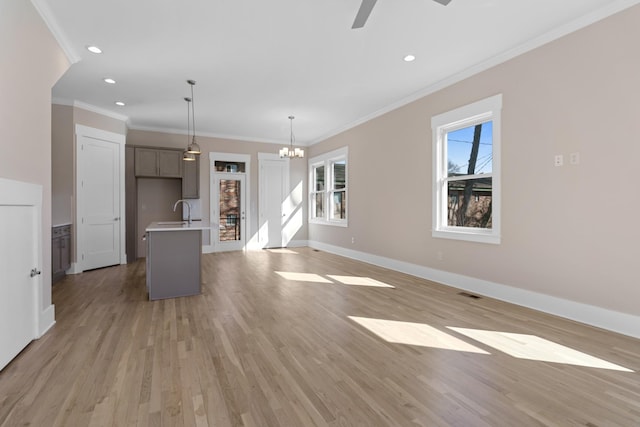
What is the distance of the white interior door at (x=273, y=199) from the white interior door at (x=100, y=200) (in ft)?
10.8

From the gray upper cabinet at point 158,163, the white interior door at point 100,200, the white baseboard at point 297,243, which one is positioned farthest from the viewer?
the white baseboard at point 297,243

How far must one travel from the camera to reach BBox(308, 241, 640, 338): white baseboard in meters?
2.83

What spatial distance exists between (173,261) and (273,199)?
4741mm

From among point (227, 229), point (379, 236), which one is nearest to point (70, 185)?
point (227, 229)

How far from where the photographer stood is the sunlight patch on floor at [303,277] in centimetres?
492

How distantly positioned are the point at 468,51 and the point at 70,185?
6.48 metres

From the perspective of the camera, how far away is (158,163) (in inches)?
274

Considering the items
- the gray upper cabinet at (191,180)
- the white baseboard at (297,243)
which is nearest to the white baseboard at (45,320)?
the gray upper cabinet at (191,180)

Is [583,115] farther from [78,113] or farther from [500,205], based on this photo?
[78,113]

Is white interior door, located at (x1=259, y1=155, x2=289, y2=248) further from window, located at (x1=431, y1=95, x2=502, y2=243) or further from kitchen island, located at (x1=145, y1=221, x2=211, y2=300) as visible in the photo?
window, located at (x1=431, y1=95, x2=502, y2=243)

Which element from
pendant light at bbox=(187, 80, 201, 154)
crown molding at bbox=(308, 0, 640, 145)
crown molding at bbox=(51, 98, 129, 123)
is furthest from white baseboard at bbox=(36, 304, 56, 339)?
crown molding at bbox=(308, 0, 640, 145)

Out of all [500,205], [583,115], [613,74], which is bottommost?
[500,205]

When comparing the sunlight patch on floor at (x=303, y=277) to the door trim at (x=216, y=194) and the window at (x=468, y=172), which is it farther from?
the door trim at (x=216, y=194)

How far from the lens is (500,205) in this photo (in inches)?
153
